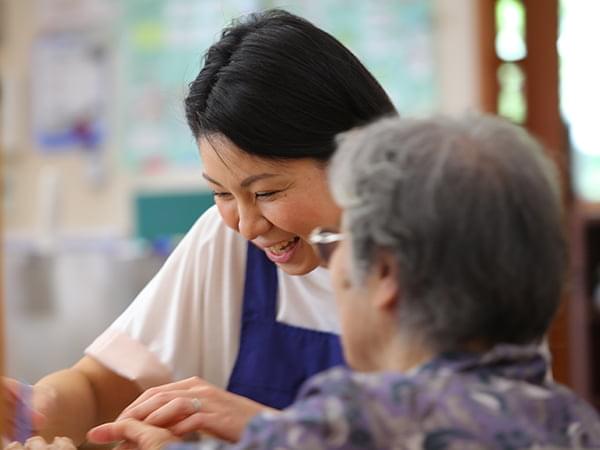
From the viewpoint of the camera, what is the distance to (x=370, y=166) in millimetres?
Result: 771

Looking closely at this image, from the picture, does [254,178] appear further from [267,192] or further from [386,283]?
[386,283]

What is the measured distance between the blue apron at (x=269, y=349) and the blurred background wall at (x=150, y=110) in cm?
162

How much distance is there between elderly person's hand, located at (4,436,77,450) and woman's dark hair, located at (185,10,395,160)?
0.41 metres

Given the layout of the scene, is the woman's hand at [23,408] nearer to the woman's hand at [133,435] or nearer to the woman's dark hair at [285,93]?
the woman's hand at [133,435]

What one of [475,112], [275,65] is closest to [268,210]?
[275,65]

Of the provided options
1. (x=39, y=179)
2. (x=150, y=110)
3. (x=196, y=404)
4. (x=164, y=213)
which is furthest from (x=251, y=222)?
(x=39, y=179)

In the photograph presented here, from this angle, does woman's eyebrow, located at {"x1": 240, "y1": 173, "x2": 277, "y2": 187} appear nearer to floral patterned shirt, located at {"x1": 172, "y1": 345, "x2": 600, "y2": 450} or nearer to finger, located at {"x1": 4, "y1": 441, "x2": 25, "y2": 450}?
finger, located at {"x1": 4, "y1": 441, "x2": 25, "y2": 450}

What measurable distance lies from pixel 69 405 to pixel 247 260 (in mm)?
Result: 337

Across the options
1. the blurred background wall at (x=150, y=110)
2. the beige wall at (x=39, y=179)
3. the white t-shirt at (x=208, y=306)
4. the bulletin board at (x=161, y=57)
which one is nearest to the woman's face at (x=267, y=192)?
the white t-shirt at (x=208, y=306)

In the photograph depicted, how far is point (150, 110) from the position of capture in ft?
15.0

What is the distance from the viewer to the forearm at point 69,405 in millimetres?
1207

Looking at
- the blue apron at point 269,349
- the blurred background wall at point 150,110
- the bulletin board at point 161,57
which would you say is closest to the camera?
the blue apron at point 269,349

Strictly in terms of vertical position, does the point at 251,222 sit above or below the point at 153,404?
above

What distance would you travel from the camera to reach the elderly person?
699 mm
